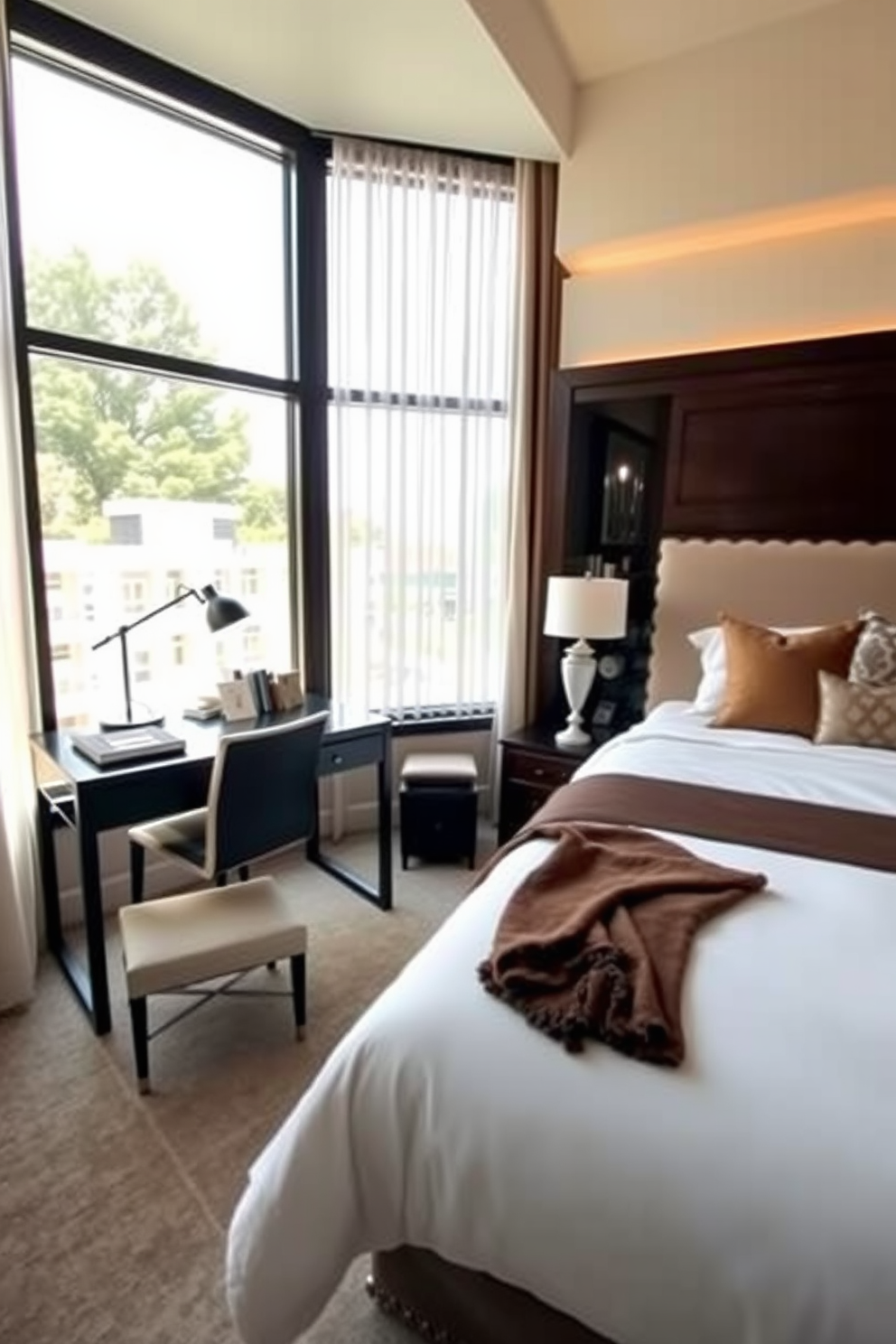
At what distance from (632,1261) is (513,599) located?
303cm

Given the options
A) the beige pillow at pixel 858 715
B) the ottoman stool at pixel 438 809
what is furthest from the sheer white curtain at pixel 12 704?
the beige pillow at pixel 858 715

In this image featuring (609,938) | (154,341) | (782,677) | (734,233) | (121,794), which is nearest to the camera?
(609,938)

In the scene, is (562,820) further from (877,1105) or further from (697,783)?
(877,1105)

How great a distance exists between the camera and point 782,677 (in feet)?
8.67

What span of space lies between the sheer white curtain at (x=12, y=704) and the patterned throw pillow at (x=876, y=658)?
9.13 ft

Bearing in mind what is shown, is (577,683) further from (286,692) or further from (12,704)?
(12,704)

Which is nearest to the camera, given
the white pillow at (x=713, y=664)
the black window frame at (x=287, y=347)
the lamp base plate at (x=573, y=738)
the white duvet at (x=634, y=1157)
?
the white duvet at (x=634, y=1157)

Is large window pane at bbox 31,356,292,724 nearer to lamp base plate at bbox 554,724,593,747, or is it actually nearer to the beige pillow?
lamp base plate at bbox 554,724,593,747

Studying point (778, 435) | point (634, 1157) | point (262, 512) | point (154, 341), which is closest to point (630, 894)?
point (634, 1157)

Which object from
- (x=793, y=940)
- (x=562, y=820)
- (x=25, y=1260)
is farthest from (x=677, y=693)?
(x=25, y=1260)

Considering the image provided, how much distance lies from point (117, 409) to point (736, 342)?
8.31ft

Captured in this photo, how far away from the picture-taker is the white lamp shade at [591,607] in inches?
126

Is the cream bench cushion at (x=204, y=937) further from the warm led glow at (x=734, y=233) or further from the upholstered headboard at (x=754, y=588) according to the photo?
the warm led glow at (x=734, y=233)

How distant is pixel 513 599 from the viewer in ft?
12.3
